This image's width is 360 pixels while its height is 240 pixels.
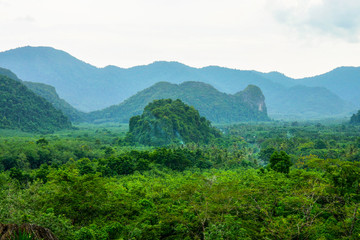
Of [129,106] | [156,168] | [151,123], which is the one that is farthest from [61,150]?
[129,106]

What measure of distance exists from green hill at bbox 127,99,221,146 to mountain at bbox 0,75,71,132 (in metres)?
25.2

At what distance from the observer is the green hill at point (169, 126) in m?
57.6

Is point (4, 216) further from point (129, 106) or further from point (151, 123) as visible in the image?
point (129, 106)

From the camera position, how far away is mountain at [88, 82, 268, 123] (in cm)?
14775

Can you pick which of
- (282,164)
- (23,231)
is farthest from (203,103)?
(23,231)

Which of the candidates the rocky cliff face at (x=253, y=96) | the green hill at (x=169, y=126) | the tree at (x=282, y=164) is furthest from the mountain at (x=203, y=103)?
the tree at (x=282, y=164)

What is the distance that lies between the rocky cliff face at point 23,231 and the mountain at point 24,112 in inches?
2417

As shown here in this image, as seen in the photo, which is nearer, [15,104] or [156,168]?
[156,168]

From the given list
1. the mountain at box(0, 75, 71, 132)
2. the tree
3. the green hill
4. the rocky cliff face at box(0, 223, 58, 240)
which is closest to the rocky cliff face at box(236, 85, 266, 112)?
the green hill

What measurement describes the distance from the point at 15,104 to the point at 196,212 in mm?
70566

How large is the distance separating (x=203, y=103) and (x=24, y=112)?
9847 cm

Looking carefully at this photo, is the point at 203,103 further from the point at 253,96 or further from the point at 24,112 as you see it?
the point at 24,112

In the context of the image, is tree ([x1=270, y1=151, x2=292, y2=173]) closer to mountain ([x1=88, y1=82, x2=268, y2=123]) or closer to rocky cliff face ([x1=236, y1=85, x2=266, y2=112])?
mountain ([x1=88, y1=82, x2=268, y2=123])

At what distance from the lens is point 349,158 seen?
34.9 m
